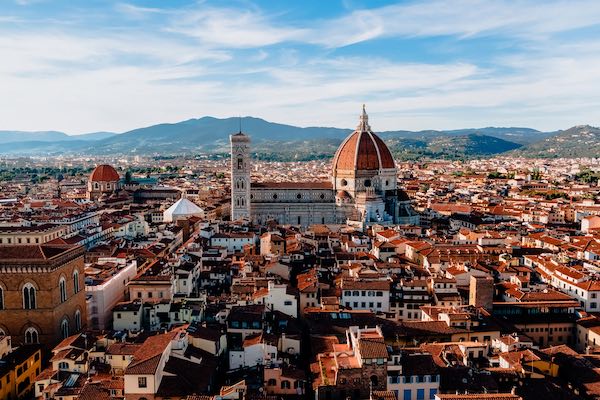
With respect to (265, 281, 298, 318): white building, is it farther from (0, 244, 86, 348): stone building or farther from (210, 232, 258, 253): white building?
(210, 232, 258, 253): white building

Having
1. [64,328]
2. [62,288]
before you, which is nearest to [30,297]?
[62,288]

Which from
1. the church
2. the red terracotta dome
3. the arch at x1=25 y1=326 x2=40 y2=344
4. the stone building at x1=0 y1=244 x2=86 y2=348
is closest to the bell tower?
the church

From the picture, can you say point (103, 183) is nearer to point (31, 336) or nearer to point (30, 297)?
point (30, 297)

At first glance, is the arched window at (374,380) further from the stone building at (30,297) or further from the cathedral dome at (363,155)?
the cathedral dome at (363,155)

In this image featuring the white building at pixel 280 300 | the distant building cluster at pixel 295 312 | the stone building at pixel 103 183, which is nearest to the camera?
the distant building cluster at pixel 295 312

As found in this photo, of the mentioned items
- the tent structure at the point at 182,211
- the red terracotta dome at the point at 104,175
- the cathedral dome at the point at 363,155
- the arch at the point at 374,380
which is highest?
the cathedral dome at the point at 363,155

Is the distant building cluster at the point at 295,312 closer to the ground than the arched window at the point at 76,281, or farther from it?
closer to the ground

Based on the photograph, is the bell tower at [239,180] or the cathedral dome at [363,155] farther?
the cathedral dome at [363,155]

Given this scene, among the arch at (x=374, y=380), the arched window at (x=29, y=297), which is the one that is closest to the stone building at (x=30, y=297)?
the arched window at (x=29, y=297)
